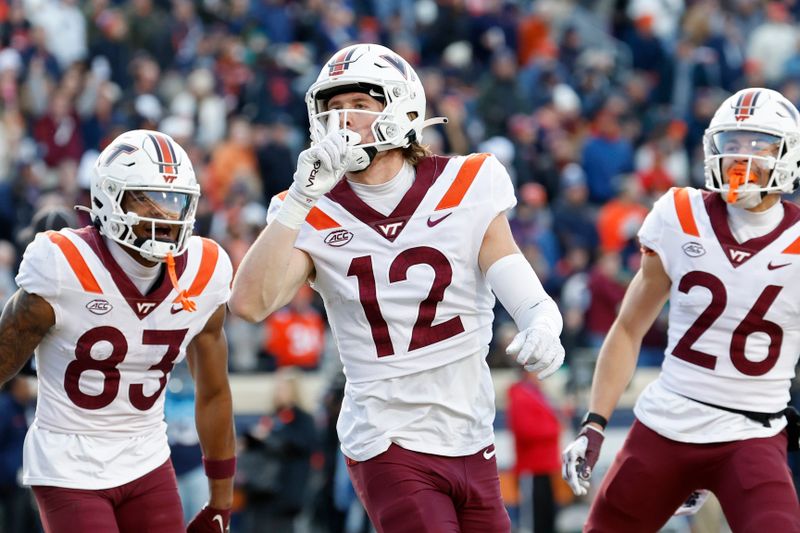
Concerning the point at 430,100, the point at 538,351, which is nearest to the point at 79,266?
the point at 538,351

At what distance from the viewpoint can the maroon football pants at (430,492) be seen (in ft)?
14.5

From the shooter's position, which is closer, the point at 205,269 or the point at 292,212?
the point at 292,212

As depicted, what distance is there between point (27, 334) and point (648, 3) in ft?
41.4

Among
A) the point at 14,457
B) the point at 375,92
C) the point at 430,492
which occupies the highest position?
the point at 375,92

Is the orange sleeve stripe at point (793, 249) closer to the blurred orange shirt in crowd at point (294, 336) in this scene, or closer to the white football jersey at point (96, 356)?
the white football jersey at point (96, 356)

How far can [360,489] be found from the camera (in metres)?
4.64

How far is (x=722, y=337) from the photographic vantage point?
5.24 meters

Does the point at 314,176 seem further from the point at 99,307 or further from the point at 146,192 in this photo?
the point at 99,307

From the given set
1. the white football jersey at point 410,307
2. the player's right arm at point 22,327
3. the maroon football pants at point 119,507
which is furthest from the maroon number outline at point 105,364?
the white football jersey at point 410,307

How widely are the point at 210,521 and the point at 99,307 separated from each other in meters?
0.95

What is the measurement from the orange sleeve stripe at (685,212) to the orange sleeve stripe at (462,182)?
1000mm

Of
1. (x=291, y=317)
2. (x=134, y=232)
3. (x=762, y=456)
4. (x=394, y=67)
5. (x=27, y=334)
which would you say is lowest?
(x=291, y=317)

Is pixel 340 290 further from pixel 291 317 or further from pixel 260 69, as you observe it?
pixel 260 69

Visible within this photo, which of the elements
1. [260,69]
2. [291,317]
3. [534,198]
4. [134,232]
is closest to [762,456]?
[134,232]
